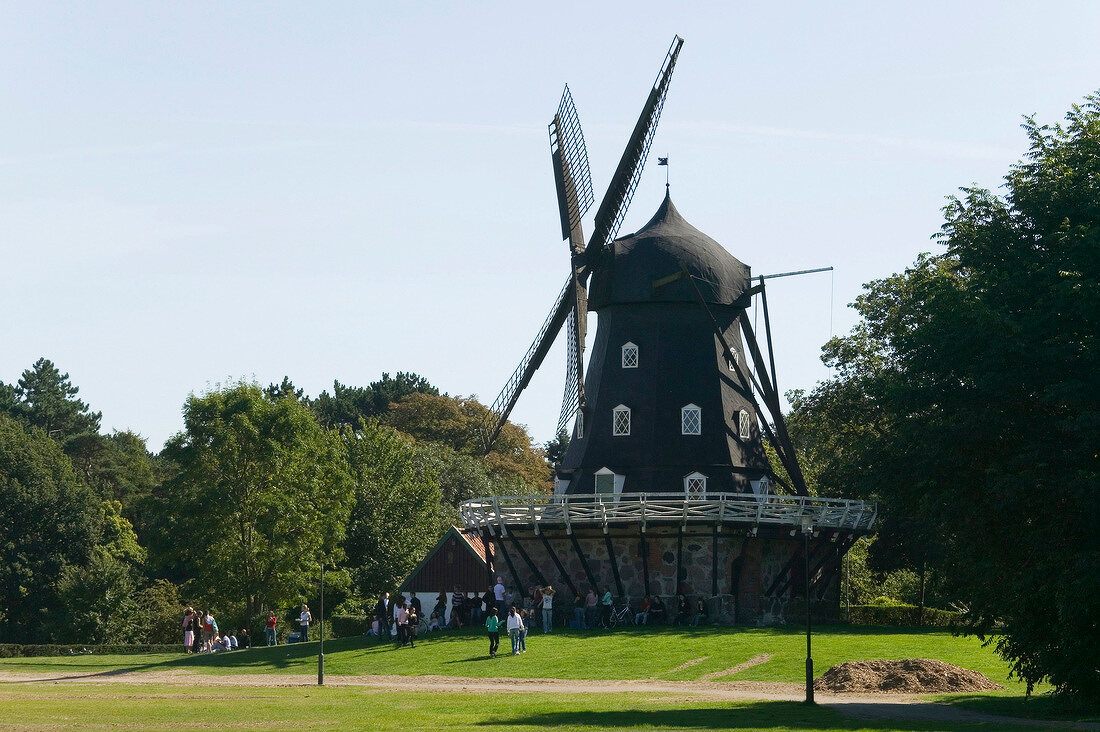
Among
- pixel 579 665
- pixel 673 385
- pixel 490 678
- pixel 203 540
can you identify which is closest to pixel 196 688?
pixel 490 678

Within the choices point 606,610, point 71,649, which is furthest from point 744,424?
point 71,649

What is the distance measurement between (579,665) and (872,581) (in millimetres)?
33057

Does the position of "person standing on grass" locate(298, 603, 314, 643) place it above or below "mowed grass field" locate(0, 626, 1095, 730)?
above

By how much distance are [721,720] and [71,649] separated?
33880 mm

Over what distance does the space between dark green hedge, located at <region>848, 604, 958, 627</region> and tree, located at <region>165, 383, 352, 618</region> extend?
1893cm

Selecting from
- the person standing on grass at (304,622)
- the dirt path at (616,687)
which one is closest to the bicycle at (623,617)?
the dirt path at (616,687)

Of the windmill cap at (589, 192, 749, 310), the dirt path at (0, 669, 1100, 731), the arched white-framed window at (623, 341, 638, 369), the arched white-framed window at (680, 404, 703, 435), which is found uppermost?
the windmill cap at (589, 192, 749, 310)

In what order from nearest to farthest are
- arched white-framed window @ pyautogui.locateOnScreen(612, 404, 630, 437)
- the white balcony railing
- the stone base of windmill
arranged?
the white balcony railing, the stone base of windmill, arched white-framed window @ pyautogui.locateOnScreen(612, 404, 630, 437)

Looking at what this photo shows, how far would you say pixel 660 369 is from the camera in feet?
157

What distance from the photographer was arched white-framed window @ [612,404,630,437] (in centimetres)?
4772

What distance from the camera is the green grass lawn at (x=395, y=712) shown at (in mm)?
22484

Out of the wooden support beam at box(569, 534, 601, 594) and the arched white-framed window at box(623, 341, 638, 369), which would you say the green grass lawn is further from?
the arched white-framed window at box(623, 341, 638, 369)

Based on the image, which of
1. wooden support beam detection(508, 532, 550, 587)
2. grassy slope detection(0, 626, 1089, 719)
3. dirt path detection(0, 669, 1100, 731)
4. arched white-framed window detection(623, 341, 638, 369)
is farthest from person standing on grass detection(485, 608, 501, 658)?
arched white-framed window detection(623, 341, 638, 369)

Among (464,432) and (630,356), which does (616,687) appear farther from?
(464,432)
